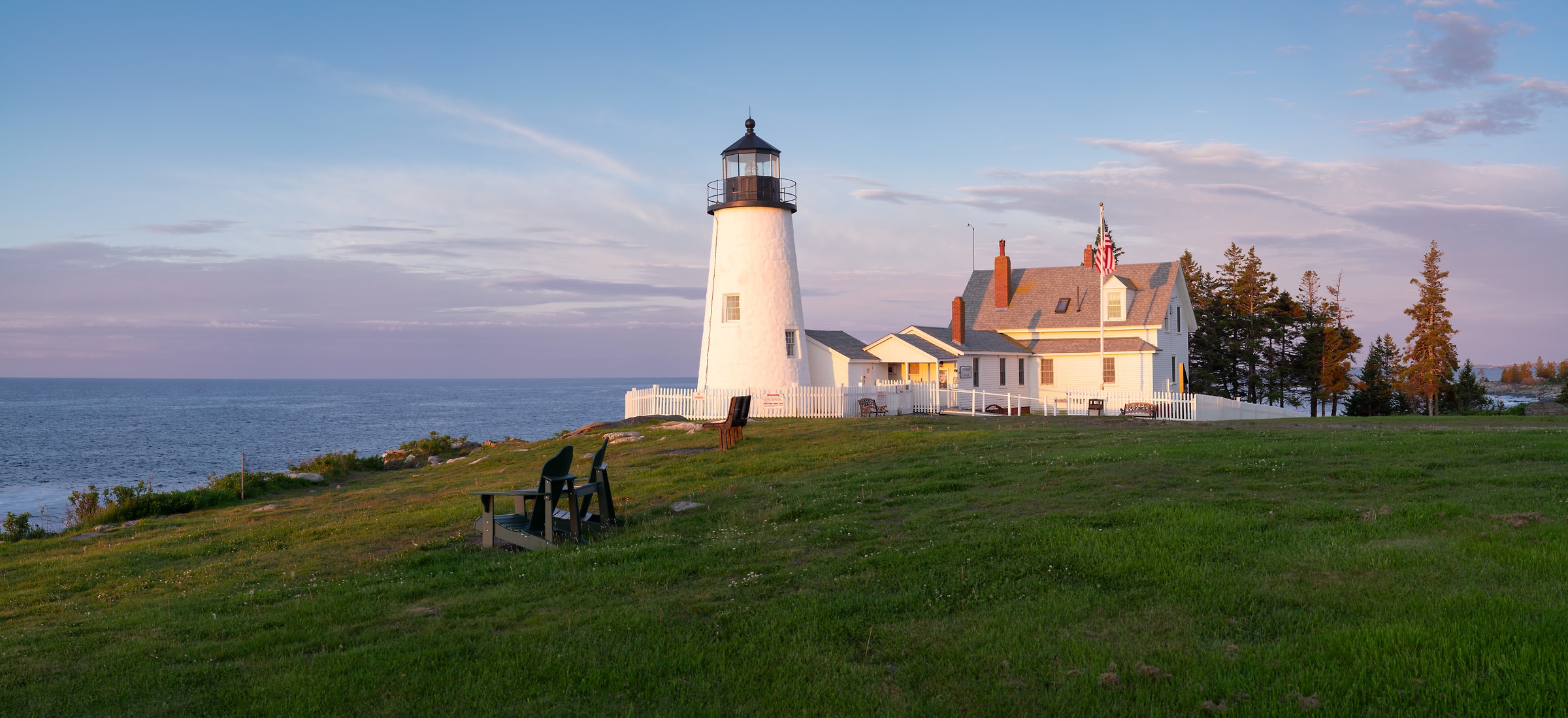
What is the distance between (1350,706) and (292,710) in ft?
18.4

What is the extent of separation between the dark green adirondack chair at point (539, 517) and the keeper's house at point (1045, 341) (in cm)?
2397

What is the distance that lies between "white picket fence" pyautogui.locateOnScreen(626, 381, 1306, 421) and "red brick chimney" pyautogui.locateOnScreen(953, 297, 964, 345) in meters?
3.71

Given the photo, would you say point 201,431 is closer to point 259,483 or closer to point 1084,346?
point 259,483

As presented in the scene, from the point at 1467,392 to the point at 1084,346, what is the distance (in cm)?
2144

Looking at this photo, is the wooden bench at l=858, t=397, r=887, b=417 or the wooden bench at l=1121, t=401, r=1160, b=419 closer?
the wooden bench at l=858, t=397, r=887, b=417

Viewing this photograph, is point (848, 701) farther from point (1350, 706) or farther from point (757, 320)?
point (757, 320)

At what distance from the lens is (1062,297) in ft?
134

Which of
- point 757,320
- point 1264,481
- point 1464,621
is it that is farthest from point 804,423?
point 1464,621

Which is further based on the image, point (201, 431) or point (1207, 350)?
point (201, 431)

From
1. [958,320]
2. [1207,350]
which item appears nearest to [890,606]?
[958,320]

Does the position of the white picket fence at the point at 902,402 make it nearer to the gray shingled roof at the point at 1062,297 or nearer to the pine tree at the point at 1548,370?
the gray shingled roof at the point at 1062,297

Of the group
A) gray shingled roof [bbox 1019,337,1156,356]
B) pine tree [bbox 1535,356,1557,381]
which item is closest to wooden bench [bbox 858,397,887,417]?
gray shingled roof [bbox 1019,337,1156,356]

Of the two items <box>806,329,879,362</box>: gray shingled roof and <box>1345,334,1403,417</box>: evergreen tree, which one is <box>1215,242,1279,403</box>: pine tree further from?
<box>806,329,879,362</box>: gray shingled roof

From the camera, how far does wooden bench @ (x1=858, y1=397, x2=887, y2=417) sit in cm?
3039
